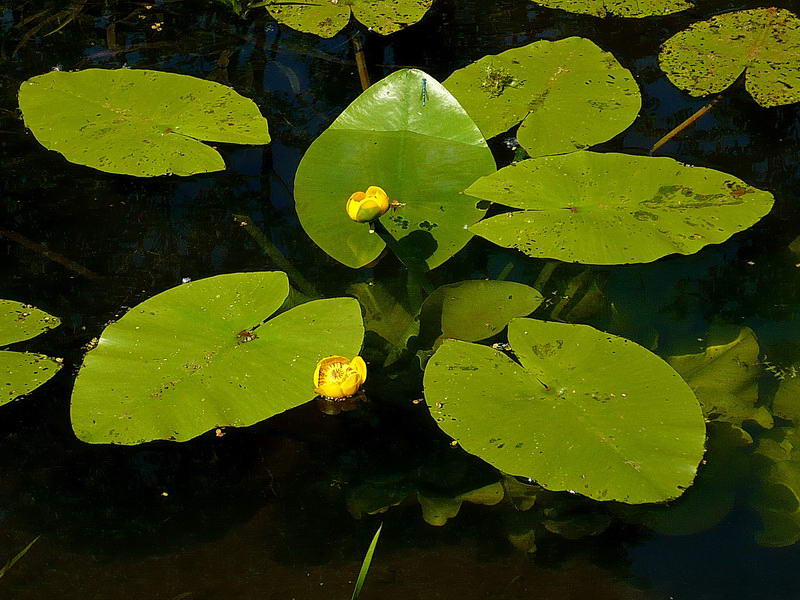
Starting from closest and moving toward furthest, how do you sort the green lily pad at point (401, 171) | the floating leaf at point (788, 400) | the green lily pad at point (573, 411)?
the green lily pad at point (573, 411) → the floating leaf at point (788, 400) → the green lily pad at point (401, 171)

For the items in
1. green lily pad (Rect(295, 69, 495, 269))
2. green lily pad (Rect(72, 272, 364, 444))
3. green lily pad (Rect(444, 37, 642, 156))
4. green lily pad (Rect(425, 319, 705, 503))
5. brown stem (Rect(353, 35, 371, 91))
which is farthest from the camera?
brown stem (Rect(353, 35, 371, 91))

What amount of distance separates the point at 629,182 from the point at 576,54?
534 millimetres

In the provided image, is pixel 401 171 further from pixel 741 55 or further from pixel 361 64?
pixel 741 55

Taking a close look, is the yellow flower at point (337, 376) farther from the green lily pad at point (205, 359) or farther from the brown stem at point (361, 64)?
the brown stem at point (361, 64)

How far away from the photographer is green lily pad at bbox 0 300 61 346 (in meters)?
1.53

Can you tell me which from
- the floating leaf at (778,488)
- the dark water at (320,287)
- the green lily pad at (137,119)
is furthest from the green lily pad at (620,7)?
the floating leaf at (778,488)

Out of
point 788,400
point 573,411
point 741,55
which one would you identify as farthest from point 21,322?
point 741,55

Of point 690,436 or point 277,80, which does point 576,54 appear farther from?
point 690,436

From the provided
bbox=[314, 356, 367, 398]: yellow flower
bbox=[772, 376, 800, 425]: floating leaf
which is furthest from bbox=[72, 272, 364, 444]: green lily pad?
bbox=[772, 376, 800, 425]: floating leaf

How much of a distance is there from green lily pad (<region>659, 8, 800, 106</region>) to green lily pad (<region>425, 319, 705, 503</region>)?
3.22ft

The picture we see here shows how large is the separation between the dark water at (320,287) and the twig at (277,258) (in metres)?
0.02

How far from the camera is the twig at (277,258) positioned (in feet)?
5.71

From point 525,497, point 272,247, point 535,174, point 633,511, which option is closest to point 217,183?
point 272,247

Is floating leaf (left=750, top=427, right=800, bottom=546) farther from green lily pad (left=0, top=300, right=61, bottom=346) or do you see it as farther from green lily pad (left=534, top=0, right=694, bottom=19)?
green lily pad (left=534, top=0, right=694, bottom=19)
